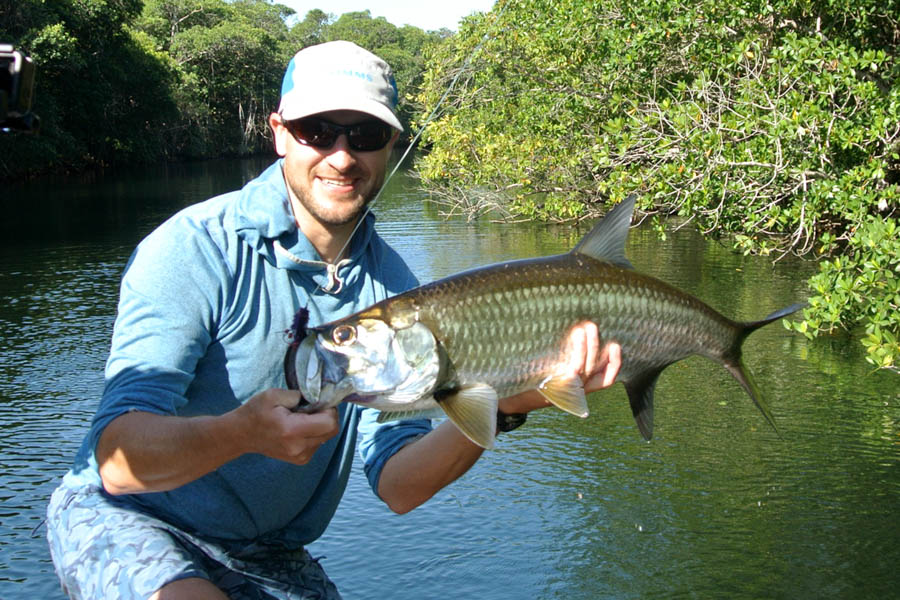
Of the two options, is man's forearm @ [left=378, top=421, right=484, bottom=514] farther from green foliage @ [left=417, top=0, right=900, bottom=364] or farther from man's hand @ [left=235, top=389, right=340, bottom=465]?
green foliage @ [left=417, top=0, right=900, bottom=364]

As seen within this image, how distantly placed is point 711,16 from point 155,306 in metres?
9.91

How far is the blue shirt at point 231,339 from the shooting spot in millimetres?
3245

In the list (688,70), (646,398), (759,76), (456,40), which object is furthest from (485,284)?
(456,40)

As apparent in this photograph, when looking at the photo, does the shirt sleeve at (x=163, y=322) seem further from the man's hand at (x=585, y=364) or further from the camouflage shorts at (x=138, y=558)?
the man's hand at (x=585, y=364)

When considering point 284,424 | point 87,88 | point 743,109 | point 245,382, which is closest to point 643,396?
point 245,382

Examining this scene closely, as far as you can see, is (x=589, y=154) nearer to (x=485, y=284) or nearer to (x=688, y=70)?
(x=688, y=70)

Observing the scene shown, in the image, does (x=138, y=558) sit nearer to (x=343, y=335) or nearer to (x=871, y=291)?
(x=343, y=335)

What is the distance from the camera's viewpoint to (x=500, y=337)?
322 cm

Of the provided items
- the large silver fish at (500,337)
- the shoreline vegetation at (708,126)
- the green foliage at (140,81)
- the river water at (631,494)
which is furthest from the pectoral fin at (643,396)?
the green foliage at (140,81)

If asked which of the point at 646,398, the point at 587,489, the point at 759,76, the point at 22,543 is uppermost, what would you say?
the point at 759,76

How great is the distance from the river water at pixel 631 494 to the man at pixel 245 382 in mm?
2459

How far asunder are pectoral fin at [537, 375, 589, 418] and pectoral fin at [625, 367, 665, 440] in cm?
43

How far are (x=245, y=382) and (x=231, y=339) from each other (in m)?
0.16

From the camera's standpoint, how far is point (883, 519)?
6969 millimetres
